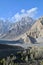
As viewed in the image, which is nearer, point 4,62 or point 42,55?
point 4,62

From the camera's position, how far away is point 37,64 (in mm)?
40188

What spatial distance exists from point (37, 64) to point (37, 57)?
9149mm

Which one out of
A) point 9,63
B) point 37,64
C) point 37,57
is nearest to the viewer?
point 9,63

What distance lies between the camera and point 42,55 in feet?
172

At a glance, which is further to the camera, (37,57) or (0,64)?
(37,57)

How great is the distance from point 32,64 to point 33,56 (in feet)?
35.1

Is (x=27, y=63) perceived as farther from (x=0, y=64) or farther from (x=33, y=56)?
(x=33, y=56)

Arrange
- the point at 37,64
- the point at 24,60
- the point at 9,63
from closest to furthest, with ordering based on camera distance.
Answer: the point at 9,63 < the point at 37,64 < the point at 24,60

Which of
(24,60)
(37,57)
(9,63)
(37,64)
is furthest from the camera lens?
(37,57)

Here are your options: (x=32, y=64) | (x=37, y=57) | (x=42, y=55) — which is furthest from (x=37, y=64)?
(x=42, y=55)

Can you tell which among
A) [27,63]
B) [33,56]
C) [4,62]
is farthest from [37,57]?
[4,62]

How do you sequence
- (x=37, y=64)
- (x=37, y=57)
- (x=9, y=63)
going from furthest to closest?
(x=37, y=57), (x=37, y=64), (x=9, y=63)

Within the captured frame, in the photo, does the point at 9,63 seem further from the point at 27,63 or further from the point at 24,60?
the point at 24,60

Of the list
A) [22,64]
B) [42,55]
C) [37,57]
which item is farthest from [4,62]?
[42,55]
